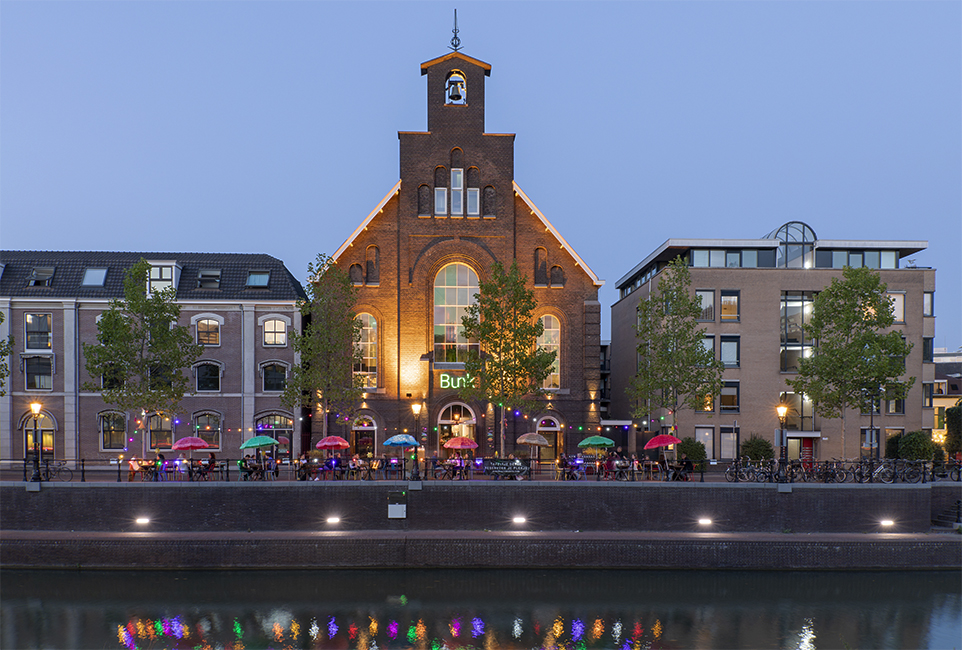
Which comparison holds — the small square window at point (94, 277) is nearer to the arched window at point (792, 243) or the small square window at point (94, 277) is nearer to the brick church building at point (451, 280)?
the brick church building at point (451, 280)

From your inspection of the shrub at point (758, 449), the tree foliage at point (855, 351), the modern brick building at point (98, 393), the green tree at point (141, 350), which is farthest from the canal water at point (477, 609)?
the modern brick building at point (98, 393)

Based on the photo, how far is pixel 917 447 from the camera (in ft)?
130

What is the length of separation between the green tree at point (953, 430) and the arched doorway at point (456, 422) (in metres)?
46.5

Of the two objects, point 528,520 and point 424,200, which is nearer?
point 528,520

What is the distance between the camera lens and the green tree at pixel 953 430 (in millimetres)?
60938

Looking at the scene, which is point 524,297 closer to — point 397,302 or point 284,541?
point 397,302

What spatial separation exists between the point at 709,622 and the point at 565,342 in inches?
852

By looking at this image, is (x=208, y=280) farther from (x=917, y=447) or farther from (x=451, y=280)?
(x=917, y=447)

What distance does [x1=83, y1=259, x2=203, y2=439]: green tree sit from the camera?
35.2 meters

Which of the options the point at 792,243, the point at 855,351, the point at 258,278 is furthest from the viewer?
the point at 792,243

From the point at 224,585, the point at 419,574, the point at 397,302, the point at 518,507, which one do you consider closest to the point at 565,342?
the point at 397,302

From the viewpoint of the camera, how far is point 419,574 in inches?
1061

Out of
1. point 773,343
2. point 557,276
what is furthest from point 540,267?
point 773,343

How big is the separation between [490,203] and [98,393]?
89.4ft
